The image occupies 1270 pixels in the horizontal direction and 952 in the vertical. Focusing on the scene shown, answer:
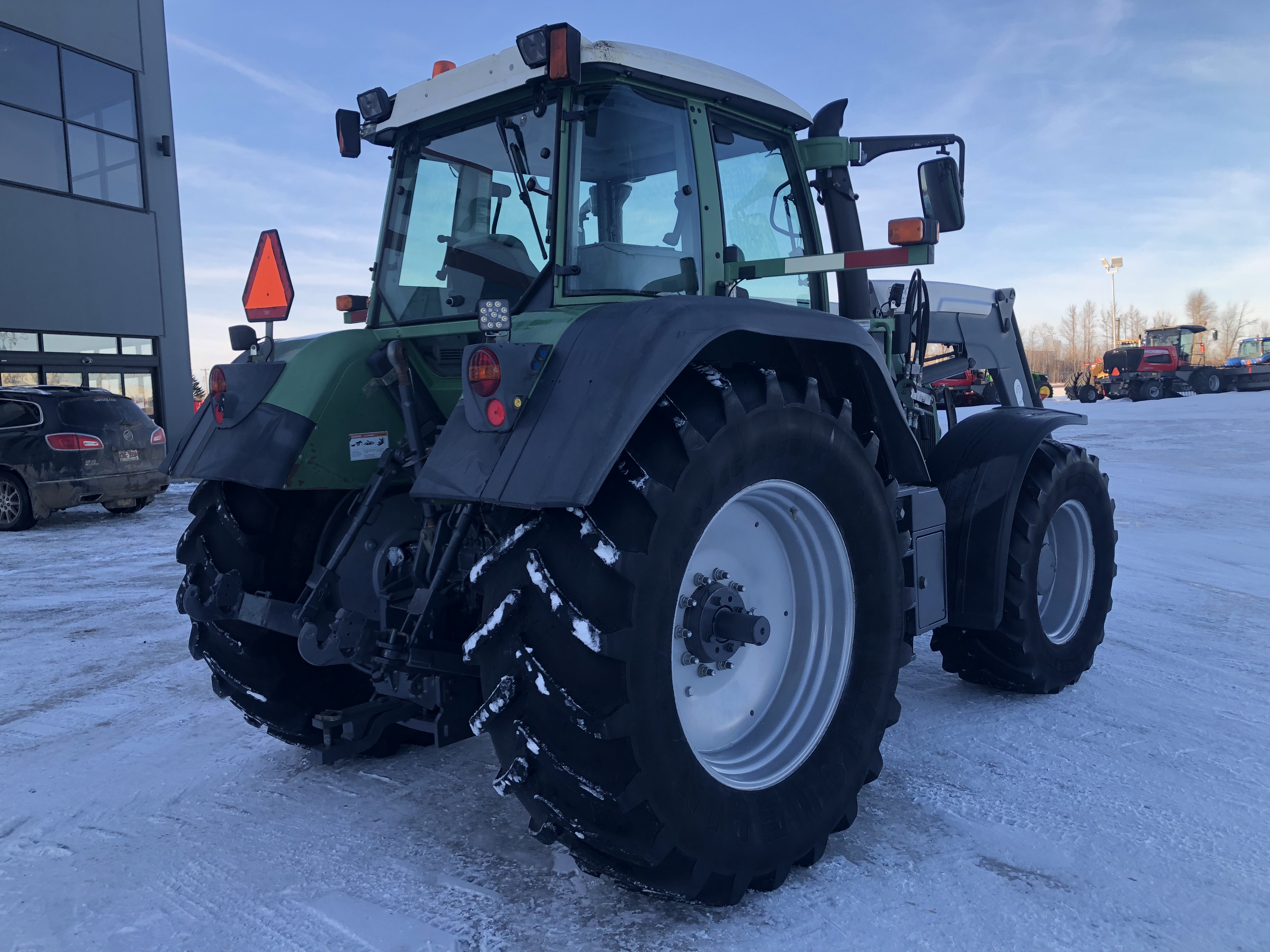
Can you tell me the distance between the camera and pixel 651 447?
222 cm

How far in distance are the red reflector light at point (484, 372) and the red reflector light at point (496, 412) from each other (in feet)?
0.09

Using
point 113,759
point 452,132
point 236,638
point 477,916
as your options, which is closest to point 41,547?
point 113,759

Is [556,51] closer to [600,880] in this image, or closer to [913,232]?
[913,232]

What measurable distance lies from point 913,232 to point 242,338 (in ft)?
7.95

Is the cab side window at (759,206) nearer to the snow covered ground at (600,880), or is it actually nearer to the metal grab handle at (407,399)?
the metal grab handle at (407,399)

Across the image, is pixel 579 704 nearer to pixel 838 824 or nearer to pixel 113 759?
pixel 838 824

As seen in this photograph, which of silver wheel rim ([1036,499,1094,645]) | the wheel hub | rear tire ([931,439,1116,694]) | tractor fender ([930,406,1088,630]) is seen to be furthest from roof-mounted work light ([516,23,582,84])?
silver wheel rim ([1036,499,1094,645])

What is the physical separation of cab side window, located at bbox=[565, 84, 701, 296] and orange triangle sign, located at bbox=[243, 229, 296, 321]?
44.6 inches

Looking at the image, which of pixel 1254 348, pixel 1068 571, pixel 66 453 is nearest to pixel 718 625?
pixel 1068 571

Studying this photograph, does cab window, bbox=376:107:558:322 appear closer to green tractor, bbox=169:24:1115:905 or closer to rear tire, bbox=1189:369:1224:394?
green tractor, bbox=169:24:1115:905

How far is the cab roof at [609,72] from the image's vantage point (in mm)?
2768

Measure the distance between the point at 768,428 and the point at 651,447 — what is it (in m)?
0.38

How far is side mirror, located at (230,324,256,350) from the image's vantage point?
3.39 meters

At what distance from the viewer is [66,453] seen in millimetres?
10562
